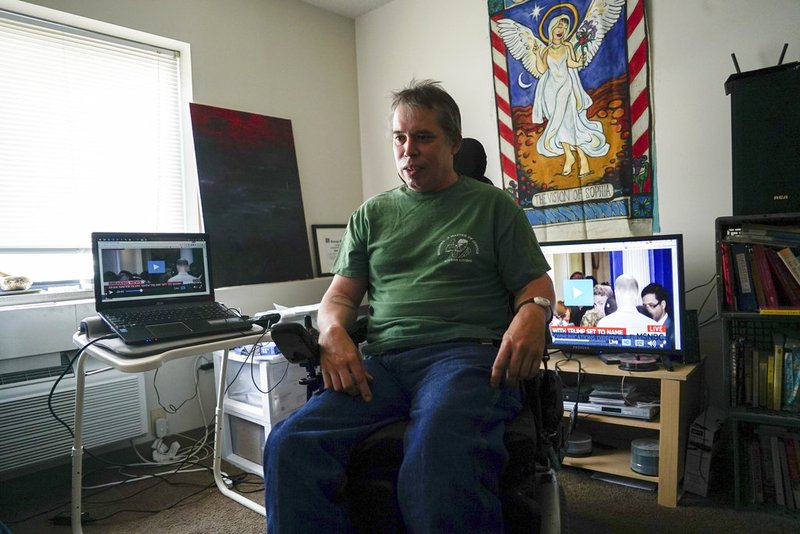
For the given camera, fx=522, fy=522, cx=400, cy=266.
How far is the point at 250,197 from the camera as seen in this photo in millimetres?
2904

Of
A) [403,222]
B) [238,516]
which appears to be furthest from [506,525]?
[238,516]

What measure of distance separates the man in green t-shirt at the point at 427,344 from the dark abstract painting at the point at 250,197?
1.48 meters

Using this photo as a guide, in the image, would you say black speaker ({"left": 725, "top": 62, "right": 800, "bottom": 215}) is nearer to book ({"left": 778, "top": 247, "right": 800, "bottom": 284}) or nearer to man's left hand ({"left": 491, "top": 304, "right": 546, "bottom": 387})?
book ({"left": 778, "top": 247, "right": 800, "bottom": 284})

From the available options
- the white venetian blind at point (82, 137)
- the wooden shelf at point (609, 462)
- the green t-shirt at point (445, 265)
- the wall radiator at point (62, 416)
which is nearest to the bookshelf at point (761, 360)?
the wooden shelf at point (609, 462)

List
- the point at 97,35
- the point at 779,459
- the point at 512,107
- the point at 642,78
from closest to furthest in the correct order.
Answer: the point at 779,459 → the point at 642,78 → the point at 97,35 → the point at 512,107

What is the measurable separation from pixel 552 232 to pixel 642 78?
792mm

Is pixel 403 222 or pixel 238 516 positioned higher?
pixel 403 222

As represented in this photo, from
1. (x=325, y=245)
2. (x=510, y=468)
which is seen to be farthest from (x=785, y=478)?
(x=325, y=245)

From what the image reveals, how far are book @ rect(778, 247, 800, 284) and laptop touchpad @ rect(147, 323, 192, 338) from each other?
1949 millimetres

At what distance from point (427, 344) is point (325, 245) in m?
2.09

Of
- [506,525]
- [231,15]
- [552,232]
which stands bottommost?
[506,525]

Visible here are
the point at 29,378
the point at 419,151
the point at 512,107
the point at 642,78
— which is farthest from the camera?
the point at 512,107

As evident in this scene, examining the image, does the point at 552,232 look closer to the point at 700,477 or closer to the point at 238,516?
the point at 700,477

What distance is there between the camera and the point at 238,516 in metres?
1.93
